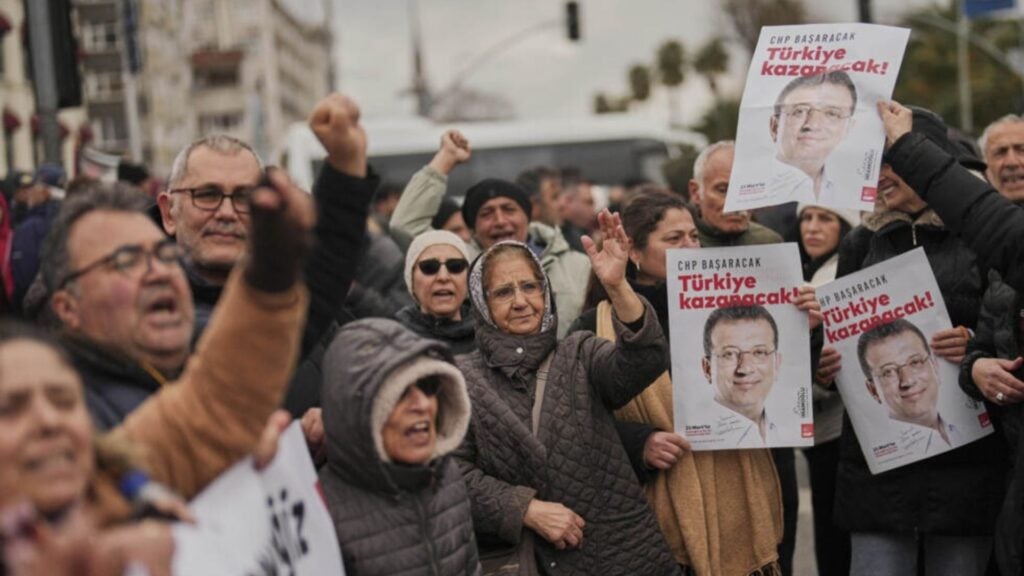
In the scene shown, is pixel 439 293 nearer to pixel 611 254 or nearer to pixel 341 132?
pixel 611 254

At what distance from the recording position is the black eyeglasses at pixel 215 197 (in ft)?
11.9

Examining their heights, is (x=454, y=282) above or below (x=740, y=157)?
below

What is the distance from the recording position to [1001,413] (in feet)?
14.6

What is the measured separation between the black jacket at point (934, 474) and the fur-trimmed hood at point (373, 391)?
1.86 meters

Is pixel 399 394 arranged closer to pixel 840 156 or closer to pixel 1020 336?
pixel 840 156

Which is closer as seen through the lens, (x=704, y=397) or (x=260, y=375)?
(x=260, y=375)

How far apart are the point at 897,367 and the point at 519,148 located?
2198 cm

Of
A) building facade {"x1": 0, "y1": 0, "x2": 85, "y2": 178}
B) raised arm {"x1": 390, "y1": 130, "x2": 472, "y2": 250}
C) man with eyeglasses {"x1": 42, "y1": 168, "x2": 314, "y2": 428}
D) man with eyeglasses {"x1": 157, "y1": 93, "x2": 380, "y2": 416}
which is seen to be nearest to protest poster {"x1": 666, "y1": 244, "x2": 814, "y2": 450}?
man with eyeglasses {"x1": 157, "y1": 93, "x2": 380, "y2": 416}

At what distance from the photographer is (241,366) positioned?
2.40 m

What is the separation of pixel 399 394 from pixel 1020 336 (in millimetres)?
2097

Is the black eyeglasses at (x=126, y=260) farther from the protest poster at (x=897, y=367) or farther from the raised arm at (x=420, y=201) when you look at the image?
the raised arm at (x=420, y=201)

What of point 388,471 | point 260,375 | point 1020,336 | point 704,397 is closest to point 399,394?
Result: point 388,471

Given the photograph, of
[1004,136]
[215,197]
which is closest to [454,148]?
[1004,136]

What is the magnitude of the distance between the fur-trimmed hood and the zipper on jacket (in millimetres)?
69
